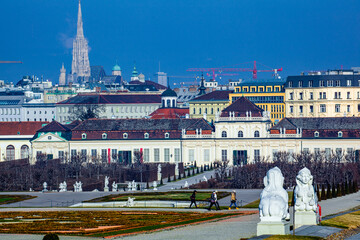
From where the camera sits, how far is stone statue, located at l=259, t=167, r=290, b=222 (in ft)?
155

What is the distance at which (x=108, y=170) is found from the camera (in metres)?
124

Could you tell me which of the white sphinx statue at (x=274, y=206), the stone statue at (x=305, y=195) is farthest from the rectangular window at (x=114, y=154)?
the white sphinx statue at (x=274, y=206)

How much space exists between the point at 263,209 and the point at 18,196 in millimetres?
50639

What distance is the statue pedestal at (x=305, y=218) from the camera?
2101 inches

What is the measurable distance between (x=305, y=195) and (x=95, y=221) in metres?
15.7

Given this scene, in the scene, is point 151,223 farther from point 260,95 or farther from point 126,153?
point 260,95

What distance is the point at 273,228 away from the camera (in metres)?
47.7

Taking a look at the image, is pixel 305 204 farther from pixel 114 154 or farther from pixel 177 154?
pixel 177 154

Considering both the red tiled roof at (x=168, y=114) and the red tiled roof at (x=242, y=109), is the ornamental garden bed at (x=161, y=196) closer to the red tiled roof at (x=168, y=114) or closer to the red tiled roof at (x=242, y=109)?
the red tiled roof at (x=242, y=109)

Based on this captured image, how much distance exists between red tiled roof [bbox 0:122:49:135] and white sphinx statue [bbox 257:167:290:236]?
374ft

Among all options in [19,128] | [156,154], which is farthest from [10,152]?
[156,154]

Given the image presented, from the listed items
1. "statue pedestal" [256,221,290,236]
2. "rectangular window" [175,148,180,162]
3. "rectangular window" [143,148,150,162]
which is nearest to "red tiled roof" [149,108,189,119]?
"rectangular window" [143,148,150,162]

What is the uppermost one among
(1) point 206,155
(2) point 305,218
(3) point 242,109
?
(3) point 242,109

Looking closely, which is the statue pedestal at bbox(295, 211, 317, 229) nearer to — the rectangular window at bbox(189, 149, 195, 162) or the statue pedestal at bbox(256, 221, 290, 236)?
the statue pedestal at bbox(256, 221, 290, 236)
